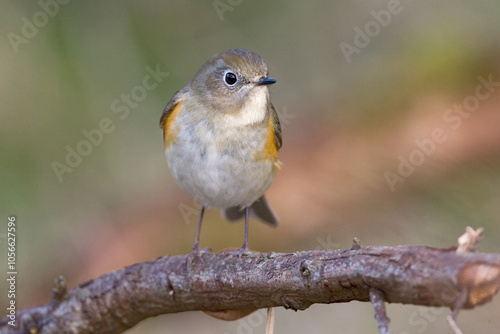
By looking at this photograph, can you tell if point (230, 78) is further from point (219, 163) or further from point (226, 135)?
point (219, 163)

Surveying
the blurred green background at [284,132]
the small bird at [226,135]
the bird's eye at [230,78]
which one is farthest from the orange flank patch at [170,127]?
the blurred green background at [284,132]

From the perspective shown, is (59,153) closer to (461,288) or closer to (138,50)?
(138,50)

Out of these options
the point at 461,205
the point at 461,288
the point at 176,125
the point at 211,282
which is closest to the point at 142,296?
the point at 211,282

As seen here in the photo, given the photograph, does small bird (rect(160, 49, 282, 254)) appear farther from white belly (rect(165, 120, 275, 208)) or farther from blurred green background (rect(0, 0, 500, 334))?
A: blurred green background (rect(0, 0, 500, 334))

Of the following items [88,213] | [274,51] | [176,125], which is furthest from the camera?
[274,51]

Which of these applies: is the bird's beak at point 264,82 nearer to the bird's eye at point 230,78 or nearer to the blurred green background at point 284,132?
the bird's eye at point 230,78

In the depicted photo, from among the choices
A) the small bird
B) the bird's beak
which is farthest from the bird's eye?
the bird's beak

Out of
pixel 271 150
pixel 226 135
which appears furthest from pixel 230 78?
pixel 271 150
